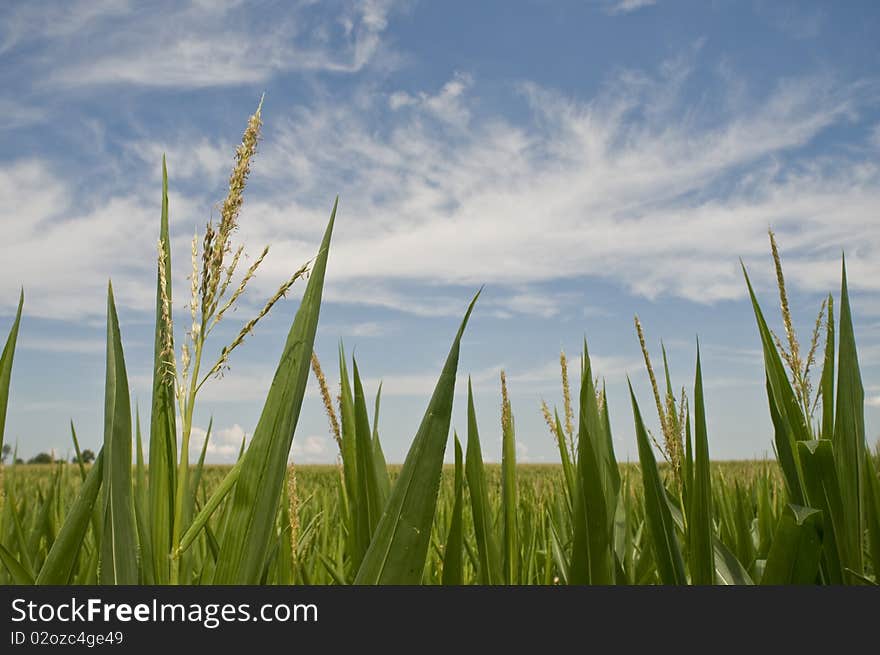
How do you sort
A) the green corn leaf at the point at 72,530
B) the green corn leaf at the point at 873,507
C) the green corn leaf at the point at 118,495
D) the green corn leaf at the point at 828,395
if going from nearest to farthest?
the green corn leaf at the point at 118,495
the green corn leaf at the point at 72,530
the green corn leaf at the point at 873,507
the green corn leaf at the point at 828,395

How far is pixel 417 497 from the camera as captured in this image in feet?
3.73

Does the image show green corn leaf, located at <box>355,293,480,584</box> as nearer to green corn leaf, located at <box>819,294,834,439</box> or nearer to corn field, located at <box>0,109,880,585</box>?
corn field, located at <box>0,109,880,585</box>

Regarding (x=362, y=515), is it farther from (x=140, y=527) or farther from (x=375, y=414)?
(x=140, y=527)

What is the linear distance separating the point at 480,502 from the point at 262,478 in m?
0.81

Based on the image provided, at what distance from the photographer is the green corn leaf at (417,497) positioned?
113 centimetres

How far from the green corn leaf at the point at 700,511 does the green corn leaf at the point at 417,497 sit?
653 millimetres

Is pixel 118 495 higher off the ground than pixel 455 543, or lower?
higher

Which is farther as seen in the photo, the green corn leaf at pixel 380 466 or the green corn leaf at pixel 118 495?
the green corn leaf at pixel 380 466

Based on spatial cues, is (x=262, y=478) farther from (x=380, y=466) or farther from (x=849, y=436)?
(x=849, y=436)

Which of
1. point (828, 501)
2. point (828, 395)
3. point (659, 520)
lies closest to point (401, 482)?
point (659, 520)

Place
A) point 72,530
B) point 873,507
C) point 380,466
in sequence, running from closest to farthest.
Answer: point 72,530
point 873,507
point 380,466

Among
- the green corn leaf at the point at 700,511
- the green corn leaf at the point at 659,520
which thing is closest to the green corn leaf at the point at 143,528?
the green corn leaf at the point at 659,520

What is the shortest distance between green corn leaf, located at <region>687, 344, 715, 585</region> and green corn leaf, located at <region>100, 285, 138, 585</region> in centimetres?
114

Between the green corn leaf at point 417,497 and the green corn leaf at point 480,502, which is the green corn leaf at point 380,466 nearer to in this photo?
the green corn leaf at point 480,502
